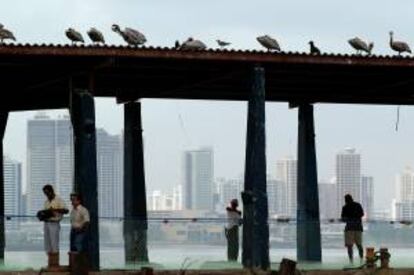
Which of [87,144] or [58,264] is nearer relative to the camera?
[58,264]

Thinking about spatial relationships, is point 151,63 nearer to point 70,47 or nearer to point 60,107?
point 70,47

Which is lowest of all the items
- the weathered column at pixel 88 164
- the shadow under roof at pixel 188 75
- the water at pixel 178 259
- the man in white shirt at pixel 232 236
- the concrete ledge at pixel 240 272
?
the concrete ledge at pixel 240 272

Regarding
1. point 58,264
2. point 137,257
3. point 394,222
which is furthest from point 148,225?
point 394,222

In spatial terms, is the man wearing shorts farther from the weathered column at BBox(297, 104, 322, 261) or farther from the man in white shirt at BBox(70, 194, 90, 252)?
the man in white shirt at BBox(70, 194, 90, 252)

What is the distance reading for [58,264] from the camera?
3747 cm

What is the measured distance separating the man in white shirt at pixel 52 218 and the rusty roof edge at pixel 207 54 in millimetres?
3410

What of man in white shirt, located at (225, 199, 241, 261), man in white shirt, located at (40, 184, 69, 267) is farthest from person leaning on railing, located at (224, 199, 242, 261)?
man in white shirt, located at (40, 184, 69, 267)

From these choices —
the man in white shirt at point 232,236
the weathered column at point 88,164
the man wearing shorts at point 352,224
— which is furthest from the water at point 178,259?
the weathered column at point 88,164

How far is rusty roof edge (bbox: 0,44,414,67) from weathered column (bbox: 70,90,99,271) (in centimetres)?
219

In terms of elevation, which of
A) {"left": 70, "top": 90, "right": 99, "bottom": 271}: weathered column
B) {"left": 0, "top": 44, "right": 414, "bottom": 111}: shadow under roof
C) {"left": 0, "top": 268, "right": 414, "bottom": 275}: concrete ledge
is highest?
{"left": 0, "top": 44, "right": 414, "bottom": 111}: shadow under roof

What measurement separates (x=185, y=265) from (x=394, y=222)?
6.86m

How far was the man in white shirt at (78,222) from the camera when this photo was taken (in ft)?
125

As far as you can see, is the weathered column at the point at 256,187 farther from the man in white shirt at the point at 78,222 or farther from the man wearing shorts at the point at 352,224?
the man in white shirt at the point at 78,222

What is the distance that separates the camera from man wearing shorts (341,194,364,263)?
4253 centimetres
